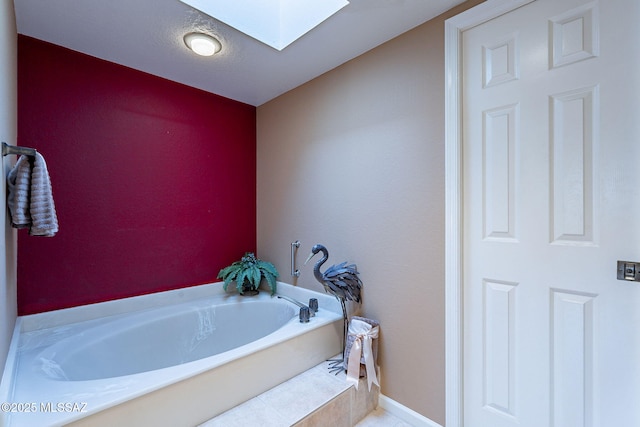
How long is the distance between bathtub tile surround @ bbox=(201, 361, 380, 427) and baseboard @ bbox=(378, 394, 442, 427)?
4 centimetres

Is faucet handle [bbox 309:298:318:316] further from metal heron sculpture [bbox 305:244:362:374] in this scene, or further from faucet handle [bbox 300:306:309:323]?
metal heron sculpture [bbox 305:244:362:374]

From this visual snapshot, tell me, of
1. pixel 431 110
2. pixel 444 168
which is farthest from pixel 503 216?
pixel 431 110

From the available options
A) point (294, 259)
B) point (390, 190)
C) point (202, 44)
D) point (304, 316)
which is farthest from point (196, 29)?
point (304, 316)

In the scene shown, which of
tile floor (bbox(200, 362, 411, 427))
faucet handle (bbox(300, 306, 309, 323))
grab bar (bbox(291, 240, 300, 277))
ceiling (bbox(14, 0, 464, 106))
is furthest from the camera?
grab bar (bbox(291, 240, 300, 277))

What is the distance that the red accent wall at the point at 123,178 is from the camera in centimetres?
181

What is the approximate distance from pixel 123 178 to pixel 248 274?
1.22m

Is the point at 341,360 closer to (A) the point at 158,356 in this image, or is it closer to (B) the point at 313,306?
(B) the point at 313,306

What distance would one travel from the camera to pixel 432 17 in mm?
1577

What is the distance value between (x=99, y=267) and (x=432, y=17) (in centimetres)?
269

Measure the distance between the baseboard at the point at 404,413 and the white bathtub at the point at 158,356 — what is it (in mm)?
444

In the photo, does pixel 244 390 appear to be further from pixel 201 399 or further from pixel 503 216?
pixel 503 216

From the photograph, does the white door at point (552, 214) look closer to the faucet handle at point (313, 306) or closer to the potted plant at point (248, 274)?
the faucet handle at point (313, 306)

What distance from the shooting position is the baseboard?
160 centimetres

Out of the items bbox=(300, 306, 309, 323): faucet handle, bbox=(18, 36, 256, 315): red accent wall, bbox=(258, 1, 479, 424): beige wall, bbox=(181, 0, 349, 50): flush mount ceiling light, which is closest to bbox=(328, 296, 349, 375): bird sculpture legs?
bbox=(258, 1, 479, 424): beige wall
